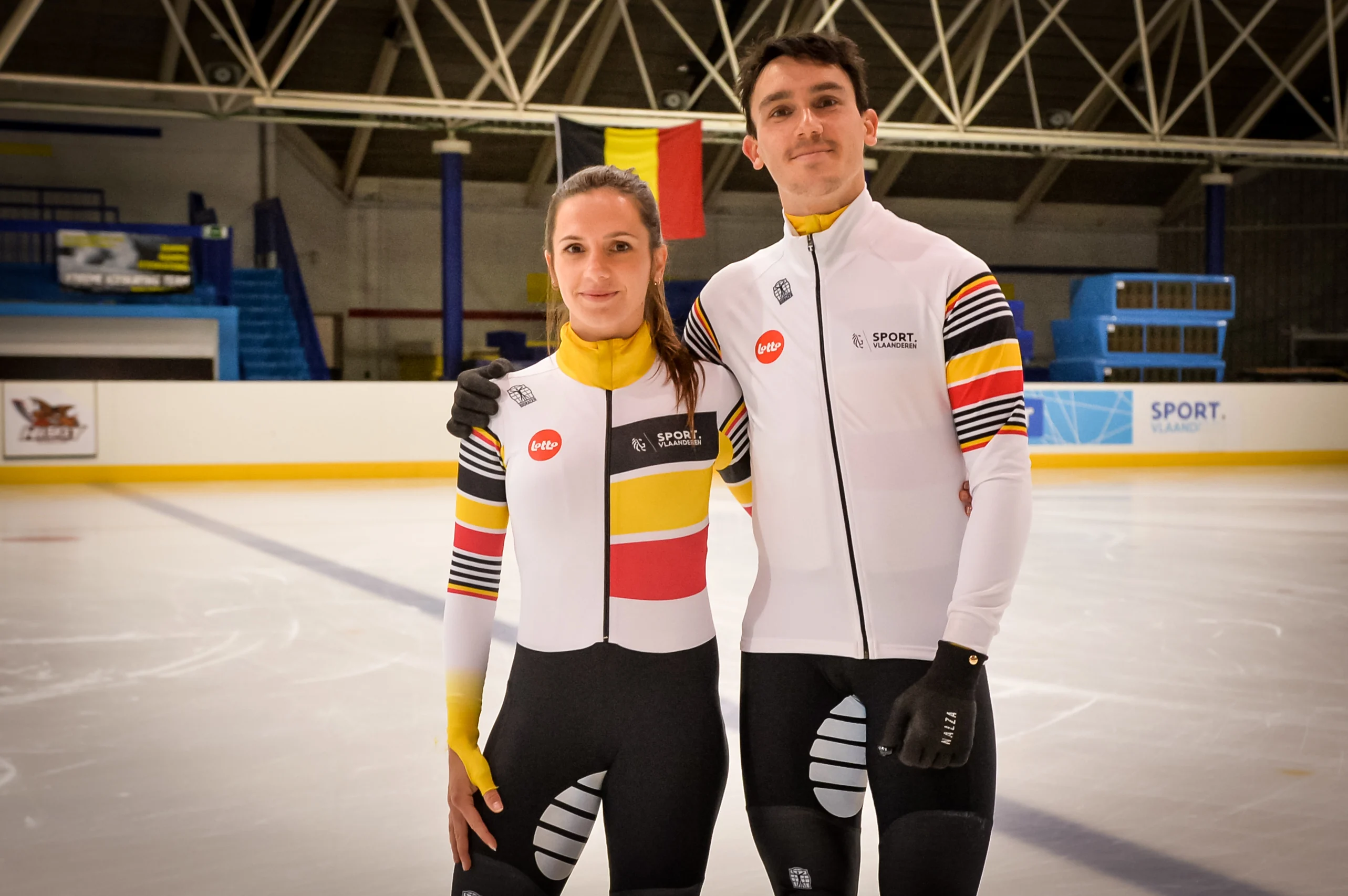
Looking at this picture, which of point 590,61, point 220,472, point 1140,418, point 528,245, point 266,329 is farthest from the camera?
point 528,245

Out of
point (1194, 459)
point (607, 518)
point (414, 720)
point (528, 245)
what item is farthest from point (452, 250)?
point (607, 518)

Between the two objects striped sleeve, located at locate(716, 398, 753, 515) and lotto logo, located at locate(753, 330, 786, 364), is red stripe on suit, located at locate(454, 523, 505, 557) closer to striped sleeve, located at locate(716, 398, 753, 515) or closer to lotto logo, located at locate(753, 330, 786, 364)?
striped sleeve, located at locate(716, 398, 753, 515)

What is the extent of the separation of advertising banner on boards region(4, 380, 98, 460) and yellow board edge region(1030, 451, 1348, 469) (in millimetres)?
10330

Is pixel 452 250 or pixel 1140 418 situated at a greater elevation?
pixel 452 250

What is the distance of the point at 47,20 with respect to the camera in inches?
634

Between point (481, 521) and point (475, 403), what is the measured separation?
17 cm

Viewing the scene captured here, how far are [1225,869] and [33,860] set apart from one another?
2443 mm

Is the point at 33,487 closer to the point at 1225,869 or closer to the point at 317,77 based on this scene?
the point at 317,77

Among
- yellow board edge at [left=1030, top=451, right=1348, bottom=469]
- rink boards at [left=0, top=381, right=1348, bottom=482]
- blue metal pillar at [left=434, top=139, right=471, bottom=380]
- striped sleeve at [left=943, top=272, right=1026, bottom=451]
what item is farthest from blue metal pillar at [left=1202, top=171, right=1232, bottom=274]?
striped sleeve at [left=943, top=272, right=1026, bottom=451]

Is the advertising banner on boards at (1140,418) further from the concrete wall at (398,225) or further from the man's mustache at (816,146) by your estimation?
the man's mustache at (816,146)

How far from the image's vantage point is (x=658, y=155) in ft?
41.5

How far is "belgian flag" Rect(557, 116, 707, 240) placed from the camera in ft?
41.1

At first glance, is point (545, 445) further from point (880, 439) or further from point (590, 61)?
point (590, 61)

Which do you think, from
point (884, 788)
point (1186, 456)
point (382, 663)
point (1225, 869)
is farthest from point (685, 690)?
point (1186, 456)
